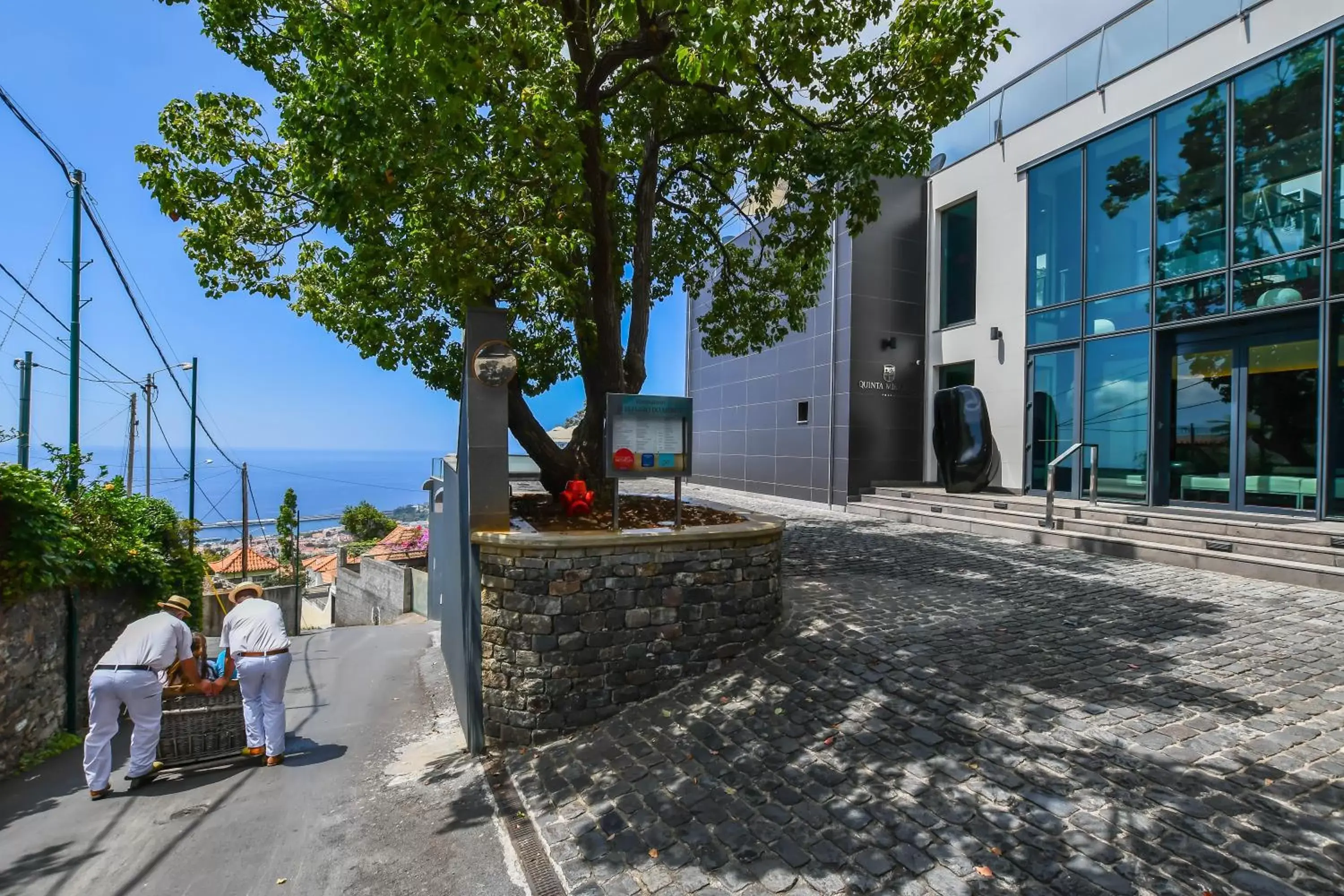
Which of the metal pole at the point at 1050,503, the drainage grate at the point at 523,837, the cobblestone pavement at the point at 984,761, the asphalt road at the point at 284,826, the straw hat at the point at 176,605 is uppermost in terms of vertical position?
the metal pole at the point at 1050,503

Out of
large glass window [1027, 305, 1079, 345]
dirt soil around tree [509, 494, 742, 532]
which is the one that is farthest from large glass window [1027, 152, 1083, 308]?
dirt soil around tree [509, 494, 742, 532]

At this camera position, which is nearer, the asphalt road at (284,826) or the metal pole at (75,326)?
the asphalt road at (284,826)

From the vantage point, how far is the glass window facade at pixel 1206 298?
316 inches

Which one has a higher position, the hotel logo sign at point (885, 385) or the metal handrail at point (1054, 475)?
the hotel logo sign at point (885, 385)

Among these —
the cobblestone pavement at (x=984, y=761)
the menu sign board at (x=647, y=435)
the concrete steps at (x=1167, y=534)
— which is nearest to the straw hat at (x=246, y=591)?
the cobblestone pavement at (x=984, y=761)

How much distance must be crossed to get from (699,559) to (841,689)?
1.49 meters

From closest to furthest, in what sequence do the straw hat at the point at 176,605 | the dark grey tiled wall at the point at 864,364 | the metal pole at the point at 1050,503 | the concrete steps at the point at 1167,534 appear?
the straw hat at the point at 176,605 < the concrete steps at the point at 1167,534 < the metal pole at the point at 1050,503 < the dark grey tiled wall at the point at 864,364

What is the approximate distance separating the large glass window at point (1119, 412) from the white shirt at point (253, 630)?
11645 mm

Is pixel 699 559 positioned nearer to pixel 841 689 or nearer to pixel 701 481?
pixel 841 689

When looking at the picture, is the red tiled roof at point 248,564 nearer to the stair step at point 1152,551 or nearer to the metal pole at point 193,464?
the metal pole at point 193,464

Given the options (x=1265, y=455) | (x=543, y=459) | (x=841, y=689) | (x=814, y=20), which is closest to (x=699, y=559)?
(x=841, y=689)

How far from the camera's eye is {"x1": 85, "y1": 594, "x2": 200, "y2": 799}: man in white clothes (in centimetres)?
478

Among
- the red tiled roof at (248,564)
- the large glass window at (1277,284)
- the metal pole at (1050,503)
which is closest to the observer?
the large glass window at (1277,284)

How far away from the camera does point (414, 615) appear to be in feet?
61.1
